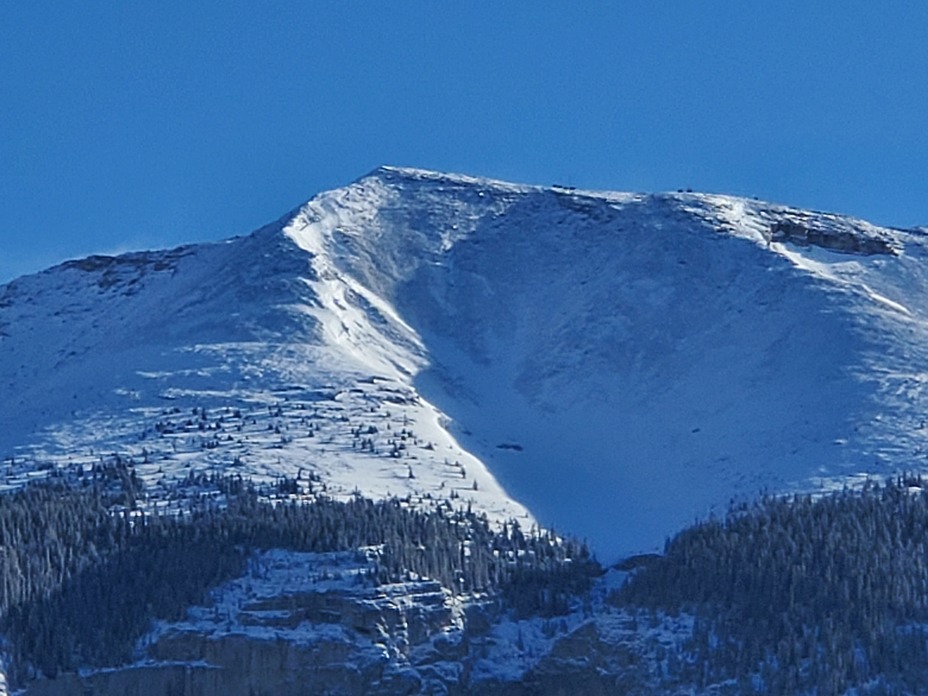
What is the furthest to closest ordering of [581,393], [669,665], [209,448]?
[581,393] < [209,448] < [669,665]

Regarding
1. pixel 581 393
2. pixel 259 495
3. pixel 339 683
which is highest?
pixel 581 393

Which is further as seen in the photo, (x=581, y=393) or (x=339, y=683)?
(x=581, y=393)

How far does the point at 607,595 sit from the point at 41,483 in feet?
106

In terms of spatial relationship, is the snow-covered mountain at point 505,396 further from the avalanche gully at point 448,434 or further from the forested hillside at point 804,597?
the forested hillside at point 804,597

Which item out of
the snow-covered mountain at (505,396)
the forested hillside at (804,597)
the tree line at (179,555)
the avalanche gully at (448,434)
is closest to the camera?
the forested hillside at (804,597)

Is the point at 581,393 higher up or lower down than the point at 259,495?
higher up

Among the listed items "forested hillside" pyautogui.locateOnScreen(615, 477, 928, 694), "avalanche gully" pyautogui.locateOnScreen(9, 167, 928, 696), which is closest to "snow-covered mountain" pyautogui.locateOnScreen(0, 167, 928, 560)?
"avalanche gully" pyautogui.locateOnScreen(9, 167, 928, 696)

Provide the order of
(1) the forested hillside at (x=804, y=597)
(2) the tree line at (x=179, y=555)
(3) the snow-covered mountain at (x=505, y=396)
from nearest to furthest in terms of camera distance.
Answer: (1) the forested hillside at (x=804, y=597)
(2) the tree line at (x=179, y=555)
(3) the snow-covered mountain at (x=505, y=396)

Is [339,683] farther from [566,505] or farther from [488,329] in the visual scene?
[488,329]

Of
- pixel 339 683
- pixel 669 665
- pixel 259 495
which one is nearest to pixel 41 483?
pixel 259 495

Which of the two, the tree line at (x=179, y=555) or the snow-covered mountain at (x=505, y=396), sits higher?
the snow-covered mountain at (x=505, y=396)

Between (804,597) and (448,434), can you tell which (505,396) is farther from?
(804,597)

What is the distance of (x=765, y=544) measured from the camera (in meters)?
139

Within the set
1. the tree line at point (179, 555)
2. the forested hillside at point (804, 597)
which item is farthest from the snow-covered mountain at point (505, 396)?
the forested hillside at point (804, 597)
